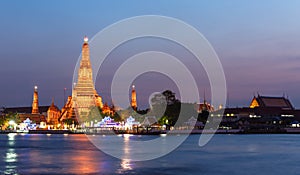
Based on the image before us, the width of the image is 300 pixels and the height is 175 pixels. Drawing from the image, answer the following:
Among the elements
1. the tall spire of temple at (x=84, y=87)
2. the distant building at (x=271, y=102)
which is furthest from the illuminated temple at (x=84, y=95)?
the distant building at (x=271, y=102)

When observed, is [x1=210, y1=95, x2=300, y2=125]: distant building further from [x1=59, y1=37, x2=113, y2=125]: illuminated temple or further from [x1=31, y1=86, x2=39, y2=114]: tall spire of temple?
[x1=31, y1=86, x2=39, y2=114]: tall spire of temple

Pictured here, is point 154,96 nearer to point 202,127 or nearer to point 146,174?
point 202,127

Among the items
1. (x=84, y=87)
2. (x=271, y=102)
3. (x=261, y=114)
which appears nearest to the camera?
(x=261, y=114)

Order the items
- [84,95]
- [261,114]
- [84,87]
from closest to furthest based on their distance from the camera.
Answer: [261,114] < [84,95] < [84,87]

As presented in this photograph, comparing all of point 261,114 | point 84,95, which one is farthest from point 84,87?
point 261,114

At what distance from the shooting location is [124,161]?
34.1 metres

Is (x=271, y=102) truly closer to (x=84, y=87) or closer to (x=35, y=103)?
(x=84, y=87)

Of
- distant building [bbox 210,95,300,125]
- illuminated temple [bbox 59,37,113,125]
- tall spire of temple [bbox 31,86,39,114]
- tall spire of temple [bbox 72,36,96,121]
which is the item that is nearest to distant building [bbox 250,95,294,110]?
distant building [bbox 210,95,300,125]

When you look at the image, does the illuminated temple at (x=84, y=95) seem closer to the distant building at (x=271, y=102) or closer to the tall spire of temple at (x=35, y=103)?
the tall spire of temple at (x=35, y=103)

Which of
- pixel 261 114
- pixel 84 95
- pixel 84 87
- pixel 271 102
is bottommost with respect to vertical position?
pixel 261 114

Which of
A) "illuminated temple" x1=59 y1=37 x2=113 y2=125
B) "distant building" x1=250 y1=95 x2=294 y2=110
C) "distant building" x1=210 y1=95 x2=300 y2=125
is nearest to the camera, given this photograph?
"distant building" x1=210 y1=95 x2=300 y2=125

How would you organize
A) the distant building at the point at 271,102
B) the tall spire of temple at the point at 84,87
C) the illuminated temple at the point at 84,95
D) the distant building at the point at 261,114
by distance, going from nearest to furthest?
1. the distant building at the point at 261,114
2. the illuminated temple at the point at 84,95
3. the tall spire of temple at the point at 84,87
4. the distant building at the point at 271,102

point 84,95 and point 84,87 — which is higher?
point 84,87

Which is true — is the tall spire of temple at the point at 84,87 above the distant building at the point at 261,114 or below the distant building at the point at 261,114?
above
